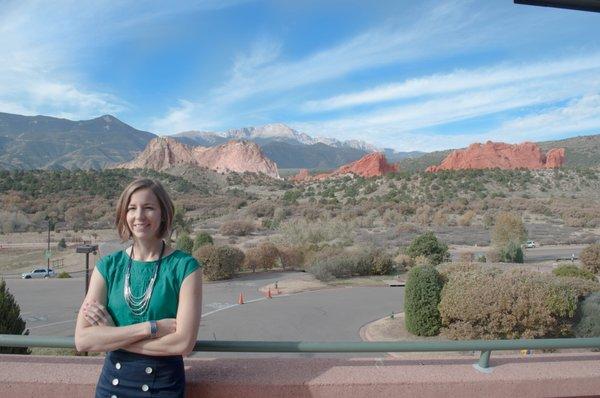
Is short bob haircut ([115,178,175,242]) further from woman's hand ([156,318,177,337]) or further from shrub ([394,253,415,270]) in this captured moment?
shrub ([394,253,415,270])

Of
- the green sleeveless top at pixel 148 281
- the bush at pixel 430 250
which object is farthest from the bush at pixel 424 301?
the bush at pixel 430 250

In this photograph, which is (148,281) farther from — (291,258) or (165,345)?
(291,258)

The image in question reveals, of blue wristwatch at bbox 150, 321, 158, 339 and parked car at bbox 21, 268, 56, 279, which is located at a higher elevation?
blue wristwatch at bbox 150, 321, 158, 339

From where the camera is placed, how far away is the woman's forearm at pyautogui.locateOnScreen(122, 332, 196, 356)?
2.14 metres

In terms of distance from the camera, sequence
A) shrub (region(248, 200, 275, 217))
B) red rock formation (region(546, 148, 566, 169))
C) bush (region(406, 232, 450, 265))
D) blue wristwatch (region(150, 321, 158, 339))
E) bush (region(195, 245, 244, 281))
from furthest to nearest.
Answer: red rock formation (region(546, 148, 566, 169))
shrub (region(248, 200, 275, 217))
bush (region(406, 232, 450, 265))
bush (region(195, 245, 244, 281))
blue wristwatch (region(150, 321, 158, 339))

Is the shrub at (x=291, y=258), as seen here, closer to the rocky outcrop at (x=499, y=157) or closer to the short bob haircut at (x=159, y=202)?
the short bob haircut at (x=159, y=202)

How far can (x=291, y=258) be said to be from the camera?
30516 millimetres

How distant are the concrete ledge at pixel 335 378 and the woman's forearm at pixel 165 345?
0.38 metres

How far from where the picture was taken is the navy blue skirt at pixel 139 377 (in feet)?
7.05

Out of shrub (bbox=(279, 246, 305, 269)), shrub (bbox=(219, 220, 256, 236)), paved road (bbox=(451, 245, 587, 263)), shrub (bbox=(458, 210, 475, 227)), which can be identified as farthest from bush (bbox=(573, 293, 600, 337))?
shrub (bbox=(458, 210, 475, 227))

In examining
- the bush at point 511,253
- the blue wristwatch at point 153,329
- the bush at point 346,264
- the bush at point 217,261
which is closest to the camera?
the blue wristwatch at point 153,329

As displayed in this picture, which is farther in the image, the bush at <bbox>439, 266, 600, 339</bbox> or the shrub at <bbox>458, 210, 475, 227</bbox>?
the shrub at <bbox>458, 210, 475, 227</bbox>

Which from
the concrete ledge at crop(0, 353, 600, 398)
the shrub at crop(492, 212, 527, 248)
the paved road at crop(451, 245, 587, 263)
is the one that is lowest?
the paved road at crop(451, 245, 587, 263)

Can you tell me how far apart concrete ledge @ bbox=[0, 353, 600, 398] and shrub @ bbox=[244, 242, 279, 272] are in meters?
26.2
